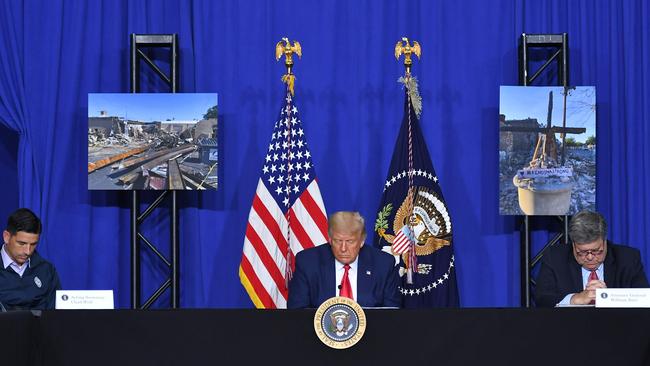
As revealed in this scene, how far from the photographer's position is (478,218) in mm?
5914

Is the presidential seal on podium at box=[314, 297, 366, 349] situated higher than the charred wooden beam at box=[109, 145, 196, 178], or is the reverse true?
the charred wooden beam at box=[109, 145, 196, 178]

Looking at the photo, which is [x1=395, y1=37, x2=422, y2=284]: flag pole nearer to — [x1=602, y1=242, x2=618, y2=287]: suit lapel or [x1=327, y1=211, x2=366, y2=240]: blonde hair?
[x1=327, y1=211, x2=366, y2=240]: blonde hair

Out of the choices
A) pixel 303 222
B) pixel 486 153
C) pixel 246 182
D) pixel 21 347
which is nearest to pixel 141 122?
pixel 246 182

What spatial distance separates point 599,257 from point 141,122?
2.96m

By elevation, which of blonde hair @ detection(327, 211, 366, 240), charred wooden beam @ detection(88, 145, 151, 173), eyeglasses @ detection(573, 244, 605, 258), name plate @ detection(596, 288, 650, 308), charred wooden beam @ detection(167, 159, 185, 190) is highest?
charred wooden beam @ detection(88, 145, 151, 173)

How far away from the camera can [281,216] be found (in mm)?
5430

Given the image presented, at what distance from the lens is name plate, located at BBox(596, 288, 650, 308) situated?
3082 mm

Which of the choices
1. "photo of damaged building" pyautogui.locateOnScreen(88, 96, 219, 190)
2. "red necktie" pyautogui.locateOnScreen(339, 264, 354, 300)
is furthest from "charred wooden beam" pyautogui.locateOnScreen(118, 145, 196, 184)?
"red necktie" pyautogui.locateOnScreen(339, 264, 354, 300)

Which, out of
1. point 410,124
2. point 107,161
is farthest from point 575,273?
point 107,161

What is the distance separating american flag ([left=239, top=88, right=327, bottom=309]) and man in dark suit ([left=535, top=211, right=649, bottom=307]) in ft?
5.73

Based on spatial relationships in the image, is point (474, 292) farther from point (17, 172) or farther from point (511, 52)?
point (17, 172)

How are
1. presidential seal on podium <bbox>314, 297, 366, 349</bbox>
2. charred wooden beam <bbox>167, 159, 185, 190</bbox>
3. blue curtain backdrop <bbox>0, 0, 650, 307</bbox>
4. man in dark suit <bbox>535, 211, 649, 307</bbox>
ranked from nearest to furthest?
presidential seal on podium <bbox>314, 297, 366, 349</bbox>, man in dark suit <bbox>535, 211, 649, 307</bbox>, charred wooden beam <bbox>167, 159, 185, 190</bbox>, blue curtain backdrop <bbox>0, 0, 650, 307</bbox>

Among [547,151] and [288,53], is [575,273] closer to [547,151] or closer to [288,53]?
Result: [547,151]

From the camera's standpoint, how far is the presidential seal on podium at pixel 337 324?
2922 millimetres
